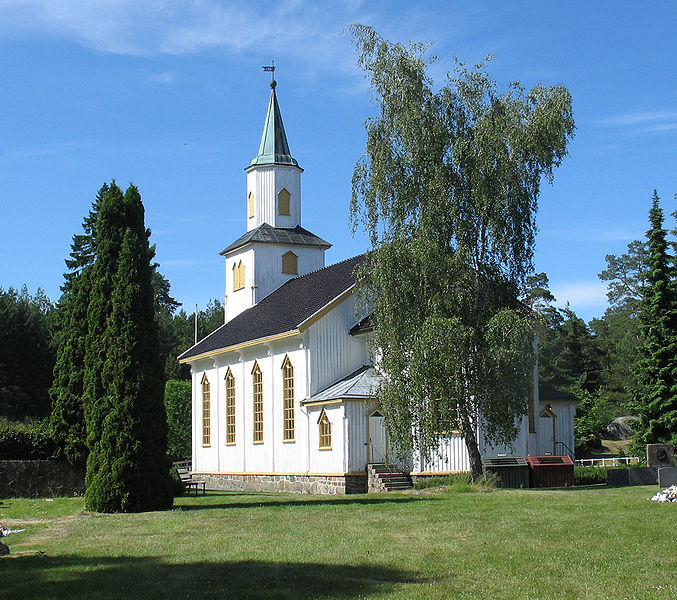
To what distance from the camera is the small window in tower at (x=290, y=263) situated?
43.3 metres

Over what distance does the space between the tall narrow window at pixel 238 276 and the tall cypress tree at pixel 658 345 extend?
62.6 feet

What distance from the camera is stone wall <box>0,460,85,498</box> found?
89.7 ft

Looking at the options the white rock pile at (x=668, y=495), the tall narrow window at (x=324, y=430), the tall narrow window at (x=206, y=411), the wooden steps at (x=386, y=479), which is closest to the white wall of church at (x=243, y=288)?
the tall narrow window at (x=206, y=411)

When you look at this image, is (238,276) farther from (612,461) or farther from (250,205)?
(612,461)

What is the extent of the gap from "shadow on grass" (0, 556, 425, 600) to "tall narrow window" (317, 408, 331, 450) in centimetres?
1779

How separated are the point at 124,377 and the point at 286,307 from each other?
15625mm

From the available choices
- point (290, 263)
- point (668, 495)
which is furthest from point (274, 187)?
point (668, 495)

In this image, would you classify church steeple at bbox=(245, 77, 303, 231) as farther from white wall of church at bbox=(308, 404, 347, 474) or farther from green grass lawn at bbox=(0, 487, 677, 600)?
green grass lawn at bbox=(0, 487, 677, 600)

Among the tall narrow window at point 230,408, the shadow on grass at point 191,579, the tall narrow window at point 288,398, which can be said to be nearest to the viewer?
the shadow on grass at point 191,579

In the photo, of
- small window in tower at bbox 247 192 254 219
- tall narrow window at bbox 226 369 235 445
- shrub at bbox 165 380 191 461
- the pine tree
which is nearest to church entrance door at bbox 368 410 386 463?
the pine tree

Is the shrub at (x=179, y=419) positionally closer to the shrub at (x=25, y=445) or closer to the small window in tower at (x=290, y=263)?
the small window in tower at (x=290, y=263)

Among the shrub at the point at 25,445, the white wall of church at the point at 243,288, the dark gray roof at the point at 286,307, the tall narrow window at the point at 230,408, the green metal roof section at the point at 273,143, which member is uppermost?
the green metal roof section at the point at 273,143

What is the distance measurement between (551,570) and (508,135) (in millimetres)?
16119

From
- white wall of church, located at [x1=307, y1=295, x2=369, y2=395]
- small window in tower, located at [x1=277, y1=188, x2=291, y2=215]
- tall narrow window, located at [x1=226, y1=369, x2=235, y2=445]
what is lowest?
tall narrow window, located at [x1=226, y1=369, x2=235, y2=445]
